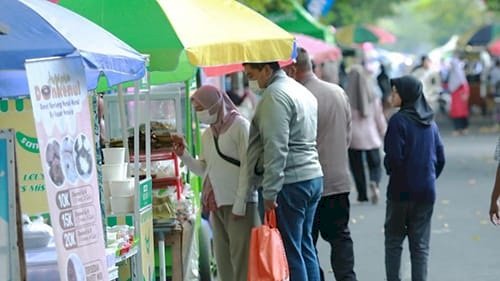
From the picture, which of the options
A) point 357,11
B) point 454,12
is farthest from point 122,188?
point 454,12

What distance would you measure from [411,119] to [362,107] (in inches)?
249

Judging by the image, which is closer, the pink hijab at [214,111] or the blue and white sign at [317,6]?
the pink hijab at [214,111]

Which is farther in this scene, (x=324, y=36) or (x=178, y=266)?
(x=324, y=36)

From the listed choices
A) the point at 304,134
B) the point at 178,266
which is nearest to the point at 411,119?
the point at 304,134

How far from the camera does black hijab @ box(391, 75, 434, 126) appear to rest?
9242mm

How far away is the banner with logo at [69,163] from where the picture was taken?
18.9 feet

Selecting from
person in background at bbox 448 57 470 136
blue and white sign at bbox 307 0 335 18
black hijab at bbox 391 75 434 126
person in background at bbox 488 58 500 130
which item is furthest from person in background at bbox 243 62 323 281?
person in background at bbox 488 58 500 130

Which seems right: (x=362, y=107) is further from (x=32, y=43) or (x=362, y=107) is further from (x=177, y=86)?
(x=32, y=43)

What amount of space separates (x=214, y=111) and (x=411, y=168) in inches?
61.2

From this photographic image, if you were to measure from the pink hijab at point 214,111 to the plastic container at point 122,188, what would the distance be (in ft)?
3.85

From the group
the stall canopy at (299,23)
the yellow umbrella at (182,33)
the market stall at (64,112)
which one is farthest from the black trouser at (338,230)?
the stall canopy at (299,23)

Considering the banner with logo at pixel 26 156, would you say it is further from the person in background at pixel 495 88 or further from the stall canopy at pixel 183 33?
the person in background at pixel 495 88

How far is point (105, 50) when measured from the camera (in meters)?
6.54

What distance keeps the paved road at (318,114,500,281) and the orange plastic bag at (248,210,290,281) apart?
250cm
